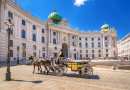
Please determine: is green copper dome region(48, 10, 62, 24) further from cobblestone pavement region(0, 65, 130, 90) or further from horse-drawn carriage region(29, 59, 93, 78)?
cobblestone pavement region(0, 65, 130, 90)

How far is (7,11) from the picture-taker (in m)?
25.3

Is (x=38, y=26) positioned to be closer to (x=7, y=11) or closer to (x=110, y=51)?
(x=7, y=11)

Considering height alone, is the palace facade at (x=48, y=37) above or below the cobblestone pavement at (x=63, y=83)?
above

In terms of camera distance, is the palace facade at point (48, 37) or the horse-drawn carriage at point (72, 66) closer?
the horse-drawn carriage at point (72, 66)

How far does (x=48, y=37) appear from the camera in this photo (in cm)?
4431

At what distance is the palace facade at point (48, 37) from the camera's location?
2623 centimetres

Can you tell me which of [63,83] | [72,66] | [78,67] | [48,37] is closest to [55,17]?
[48,37]

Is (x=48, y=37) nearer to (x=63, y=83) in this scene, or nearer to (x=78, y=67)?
(x=78, y=67)

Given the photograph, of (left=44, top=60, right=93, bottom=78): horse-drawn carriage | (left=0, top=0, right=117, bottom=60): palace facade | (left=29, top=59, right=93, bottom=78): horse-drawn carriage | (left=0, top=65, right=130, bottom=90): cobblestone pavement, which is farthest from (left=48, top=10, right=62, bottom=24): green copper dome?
(left=0, top=65, right=130, bottom=90): cobblestone pavement

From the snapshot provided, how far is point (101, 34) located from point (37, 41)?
143 ft

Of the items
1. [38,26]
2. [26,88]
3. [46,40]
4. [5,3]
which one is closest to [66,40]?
[46,40]

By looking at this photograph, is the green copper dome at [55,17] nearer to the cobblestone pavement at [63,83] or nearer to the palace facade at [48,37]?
the palace facade at [48,37]

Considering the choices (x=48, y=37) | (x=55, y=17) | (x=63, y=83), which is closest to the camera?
(x=63, y=83)

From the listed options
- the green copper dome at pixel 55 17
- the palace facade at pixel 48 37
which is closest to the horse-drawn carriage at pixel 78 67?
the palace facade at pixel 48 37
